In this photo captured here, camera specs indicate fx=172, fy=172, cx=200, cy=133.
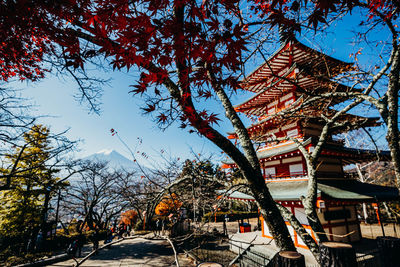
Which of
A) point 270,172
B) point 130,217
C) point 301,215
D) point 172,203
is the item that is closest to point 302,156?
point 270,172

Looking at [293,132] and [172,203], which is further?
[293,132]

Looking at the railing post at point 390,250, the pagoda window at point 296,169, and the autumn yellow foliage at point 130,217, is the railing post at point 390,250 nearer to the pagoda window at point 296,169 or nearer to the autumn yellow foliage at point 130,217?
the pagoda window at point 296,169

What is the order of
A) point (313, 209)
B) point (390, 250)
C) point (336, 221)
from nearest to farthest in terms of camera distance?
point (390, 250) → point (313, 209) → point (336, 221)

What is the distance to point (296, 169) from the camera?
11445 mm

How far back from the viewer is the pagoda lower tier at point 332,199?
28.3 ft

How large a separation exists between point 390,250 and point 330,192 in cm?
830

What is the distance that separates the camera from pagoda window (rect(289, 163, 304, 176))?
11.0 meters

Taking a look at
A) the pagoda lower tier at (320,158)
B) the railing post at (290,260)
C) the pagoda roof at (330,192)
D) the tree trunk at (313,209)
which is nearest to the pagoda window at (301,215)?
the pagoda roof at (330,192)

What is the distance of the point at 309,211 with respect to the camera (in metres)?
3.64

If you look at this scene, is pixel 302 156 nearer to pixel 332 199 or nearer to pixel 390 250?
pixel 332 199

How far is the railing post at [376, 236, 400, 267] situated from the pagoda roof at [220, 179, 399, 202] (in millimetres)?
5293

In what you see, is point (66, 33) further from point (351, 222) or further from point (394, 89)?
point (351, 222)

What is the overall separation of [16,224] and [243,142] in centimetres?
1655

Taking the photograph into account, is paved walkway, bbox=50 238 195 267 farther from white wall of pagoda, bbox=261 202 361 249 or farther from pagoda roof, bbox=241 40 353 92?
pagoda roof, bbox=241 40 353 92
